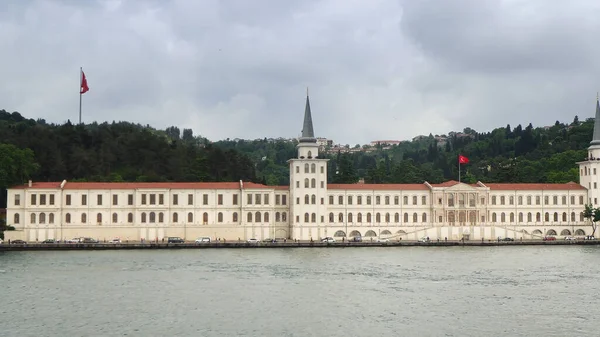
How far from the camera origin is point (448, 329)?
42062 millimetres

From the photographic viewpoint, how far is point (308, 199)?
9569 cm

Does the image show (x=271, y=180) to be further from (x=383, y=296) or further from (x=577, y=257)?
(x=383, y=296)

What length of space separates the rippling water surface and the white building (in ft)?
38.4

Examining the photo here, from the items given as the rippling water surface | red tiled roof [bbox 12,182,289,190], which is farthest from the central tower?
the rippling water surface

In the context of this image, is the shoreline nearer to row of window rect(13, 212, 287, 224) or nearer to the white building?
the white building

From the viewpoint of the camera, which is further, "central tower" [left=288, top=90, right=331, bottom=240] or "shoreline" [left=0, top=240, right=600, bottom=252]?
"central tower" [left=288, top=90, right=331, bottom=240]

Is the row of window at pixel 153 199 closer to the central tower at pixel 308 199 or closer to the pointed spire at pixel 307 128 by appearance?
the central tower at pixel 308 199

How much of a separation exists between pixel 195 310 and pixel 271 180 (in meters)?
123

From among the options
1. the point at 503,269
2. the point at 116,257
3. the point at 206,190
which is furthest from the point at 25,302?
the point at 206,190

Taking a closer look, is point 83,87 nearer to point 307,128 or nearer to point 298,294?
point 307,128

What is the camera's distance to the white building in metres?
91.8

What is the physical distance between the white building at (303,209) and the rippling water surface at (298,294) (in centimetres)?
1172

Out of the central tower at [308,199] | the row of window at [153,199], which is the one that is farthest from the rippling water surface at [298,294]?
the central tower at [308,199]

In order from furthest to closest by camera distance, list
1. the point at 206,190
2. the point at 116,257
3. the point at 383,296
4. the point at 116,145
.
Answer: the point at 116,145 < the point at 206,190 < the point at 116,257 < the point at 383,296
